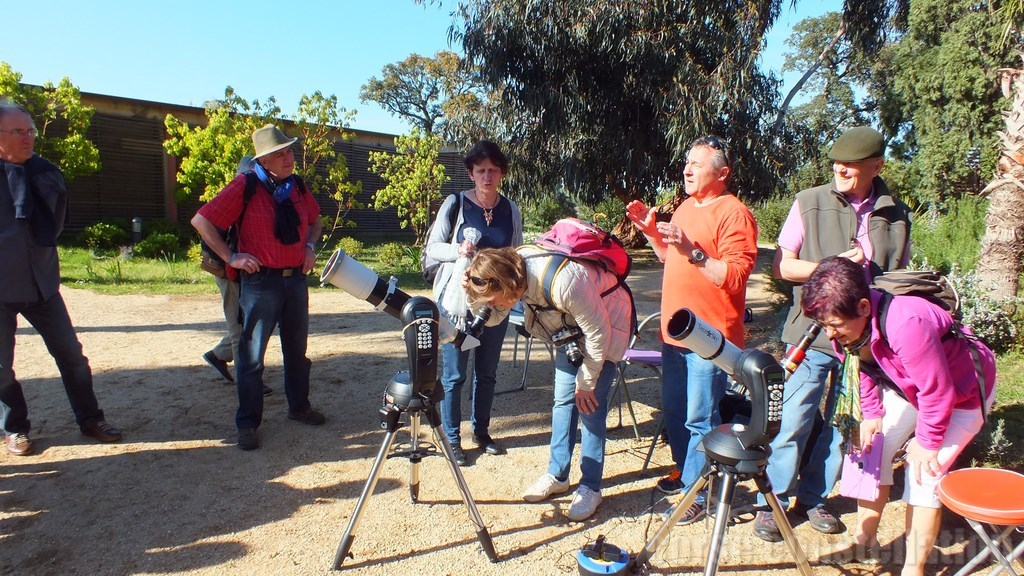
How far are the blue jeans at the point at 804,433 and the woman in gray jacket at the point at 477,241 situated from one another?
155 cm

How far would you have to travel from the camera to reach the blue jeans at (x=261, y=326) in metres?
3.71

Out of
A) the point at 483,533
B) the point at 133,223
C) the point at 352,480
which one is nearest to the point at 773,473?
the point at 483,533

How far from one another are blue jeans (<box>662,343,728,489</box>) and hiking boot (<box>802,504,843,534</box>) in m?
0.62

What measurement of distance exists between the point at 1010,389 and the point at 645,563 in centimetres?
415

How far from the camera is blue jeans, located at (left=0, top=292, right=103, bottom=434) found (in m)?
3.53

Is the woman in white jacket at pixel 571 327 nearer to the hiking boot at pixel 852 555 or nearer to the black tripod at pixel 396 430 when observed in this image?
the black tripod at pixel 396 430

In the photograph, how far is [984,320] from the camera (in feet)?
19.2

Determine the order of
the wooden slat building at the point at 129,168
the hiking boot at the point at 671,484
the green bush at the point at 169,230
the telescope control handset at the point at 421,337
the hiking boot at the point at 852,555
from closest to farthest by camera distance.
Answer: the telescope control handset at the point at 421,337, the hiking boot at the point at 852,555, the hiking boot at the point at 671,484, the green bush at the point at 169,230, the wooden slat building at the point at 129,168

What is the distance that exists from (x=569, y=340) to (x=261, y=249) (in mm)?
2065

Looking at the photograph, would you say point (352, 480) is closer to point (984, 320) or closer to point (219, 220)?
point (219, 220)

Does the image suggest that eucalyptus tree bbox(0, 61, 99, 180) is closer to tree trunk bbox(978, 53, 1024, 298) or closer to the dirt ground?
the dirt ground

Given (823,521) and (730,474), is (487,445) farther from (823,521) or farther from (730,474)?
(730,474)

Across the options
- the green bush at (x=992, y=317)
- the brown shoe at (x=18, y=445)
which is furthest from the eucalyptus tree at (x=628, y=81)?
the brown shoe at (x=18, y=445)

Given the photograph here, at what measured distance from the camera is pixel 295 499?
129 inches
